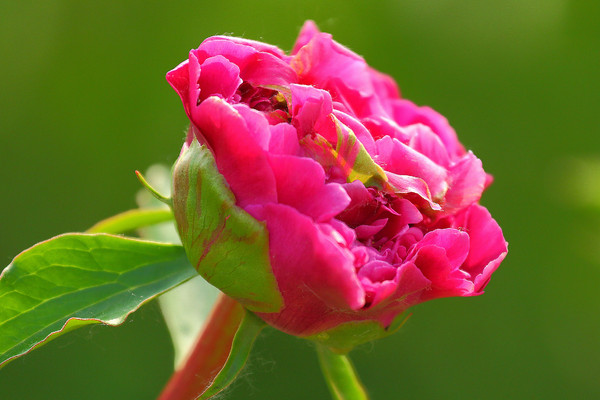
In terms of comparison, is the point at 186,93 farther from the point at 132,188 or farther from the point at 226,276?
the point at 132,188

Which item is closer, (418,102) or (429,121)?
(429,121)

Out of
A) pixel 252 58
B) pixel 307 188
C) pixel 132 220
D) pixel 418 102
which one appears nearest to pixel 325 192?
pixel 307 188

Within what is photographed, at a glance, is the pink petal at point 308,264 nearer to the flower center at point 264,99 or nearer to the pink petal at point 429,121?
the flower center at point 264,99

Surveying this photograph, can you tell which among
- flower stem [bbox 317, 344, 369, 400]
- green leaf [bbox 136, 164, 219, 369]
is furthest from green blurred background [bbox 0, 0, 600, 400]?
flower stem [bbox 317, 344, 369, 400]

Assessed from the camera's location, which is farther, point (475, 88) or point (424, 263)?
point (475, 88)

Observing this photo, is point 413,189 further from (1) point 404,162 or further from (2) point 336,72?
(2) point 336,72

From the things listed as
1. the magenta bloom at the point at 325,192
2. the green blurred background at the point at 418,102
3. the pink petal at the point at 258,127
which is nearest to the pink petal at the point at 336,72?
the magenta bloom at the point at 325,192

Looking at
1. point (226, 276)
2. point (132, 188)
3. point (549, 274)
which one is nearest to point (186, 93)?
point (226, 276)
